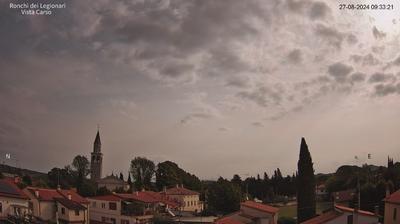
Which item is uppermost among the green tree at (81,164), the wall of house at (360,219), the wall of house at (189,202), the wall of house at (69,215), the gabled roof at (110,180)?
the green tree at (81,164)

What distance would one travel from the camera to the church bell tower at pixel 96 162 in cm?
6425

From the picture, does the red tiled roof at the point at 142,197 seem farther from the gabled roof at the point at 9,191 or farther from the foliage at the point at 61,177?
the gabled roof at the point at 9,191

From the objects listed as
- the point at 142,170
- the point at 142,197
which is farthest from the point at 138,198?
the point at 142,170

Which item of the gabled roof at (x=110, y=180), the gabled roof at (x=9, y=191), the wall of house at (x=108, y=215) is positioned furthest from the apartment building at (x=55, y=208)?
the gabled roof at (x=110, y=180)

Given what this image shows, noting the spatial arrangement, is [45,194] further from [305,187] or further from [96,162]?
[96,162]

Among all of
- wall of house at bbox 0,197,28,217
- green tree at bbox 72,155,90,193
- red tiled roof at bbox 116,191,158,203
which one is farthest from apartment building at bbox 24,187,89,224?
green tree at bbox 72,155,90,193

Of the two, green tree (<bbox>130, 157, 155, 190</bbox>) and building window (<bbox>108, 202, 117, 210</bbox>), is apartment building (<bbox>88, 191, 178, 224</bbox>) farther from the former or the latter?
green tree (<bbox>130, 157, 155, 190</bbox>)

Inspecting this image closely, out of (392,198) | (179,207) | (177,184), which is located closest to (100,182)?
(177,184)

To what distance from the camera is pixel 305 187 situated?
3162 centimetres

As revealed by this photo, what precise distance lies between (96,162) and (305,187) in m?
39.9

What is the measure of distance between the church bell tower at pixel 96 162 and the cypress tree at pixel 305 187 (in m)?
37.5

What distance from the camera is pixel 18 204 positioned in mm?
24688

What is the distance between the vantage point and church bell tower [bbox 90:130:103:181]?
211 feet

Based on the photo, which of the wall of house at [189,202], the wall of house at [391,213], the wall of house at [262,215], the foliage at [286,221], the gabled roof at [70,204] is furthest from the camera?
the wall of house at [189,202]
